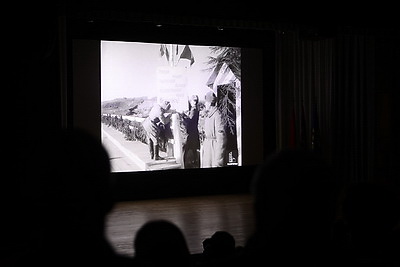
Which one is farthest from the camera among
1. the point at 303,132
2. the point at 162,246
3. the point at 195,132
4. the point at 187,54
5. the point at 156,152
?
the point at 303,132

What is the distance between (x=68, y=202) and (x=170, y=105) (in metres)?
6.66

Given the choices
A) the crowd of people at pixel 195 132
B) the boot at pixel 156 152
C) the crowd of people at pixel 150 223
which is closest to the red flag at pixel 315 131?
the crowd of people at pixel 195 132

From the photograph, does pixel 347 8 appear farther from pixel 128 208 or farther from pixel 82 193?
pixel 82 193

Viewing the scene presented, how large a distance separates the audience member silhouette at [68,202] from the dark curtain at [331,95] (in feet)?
24.2

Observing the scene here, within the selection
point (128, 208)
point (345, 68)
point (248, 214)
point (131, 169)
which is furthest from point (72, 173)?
point (345, 68)

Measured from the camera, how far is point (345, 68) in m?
8.43

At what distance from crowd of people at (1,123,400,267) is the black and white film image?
6.07 metres

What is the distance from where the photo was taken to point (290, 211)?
1094 millimetres

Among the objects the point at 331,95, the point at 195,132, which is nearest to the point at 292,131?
the point at 331,95

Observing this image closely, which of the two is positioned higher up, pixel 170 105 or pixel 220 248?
pixel 170 105

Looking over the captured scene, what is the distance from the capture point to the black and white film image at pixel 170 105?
287 inches

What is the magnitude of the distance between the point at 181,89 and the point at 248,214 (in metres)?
2.29

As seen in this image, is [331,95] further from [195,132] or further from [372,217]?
[372,217]

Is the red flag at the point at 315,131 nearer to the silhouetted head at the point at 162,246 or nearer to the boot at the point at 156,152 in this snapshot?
the boot at the point at 156,152
